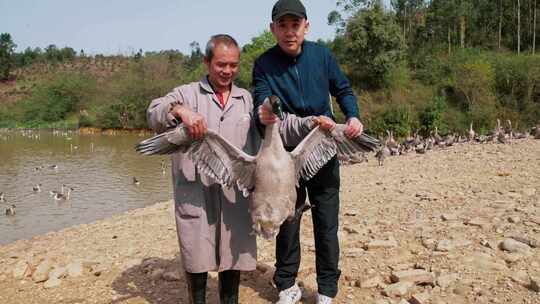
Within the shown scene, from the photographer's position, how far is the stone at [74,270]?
586 centimetres

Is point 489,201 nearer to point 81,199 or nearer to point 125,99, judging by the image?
point 81,199

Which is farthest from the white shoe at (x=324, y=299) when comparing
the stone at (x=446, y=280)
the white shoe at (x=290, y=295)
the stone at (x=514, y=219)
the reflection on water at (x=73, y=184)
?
the reflection on water at (x=73, y=184)

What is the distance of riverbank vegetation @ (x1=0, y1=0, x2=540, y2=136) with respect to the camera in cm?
3409

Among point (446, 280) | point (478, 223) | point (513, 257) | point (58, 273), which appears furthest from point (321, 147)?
point (58, 273)

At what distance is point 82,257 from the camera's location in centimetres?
707

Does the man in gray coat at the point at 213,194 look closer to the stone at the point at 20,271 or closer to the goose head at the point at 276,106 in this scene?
the goose head at the point at 276,106

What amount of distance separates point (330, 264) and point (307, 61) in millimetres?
1930

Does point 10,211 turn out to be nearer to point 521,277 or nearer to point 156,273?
point 156,273

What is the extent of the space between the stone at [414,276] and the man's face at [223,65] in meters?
2.72

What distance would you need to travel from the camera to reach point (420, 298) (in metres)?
4.16

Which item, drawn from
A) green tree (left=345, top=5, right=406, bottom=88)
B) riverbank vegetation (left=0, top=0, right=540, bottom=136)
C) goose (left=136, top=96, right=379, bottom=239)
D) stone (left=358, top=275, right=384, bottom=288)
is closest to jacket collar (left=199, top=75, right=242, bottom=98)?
goose (left=136, top=96, right=379, bottom=239)

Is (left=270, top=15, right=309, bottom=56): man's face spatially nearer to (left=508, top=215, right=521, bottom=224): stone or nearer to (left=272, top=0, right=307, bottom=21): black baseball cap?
(left=272, top=0, right=307, bottom=21): black baseball cap

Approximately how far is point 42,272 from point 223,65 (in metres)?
4.40

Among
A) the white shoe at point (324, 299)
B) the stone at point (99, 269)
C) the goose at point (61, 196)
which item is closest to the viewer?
the white shoe at point (324, 299)
